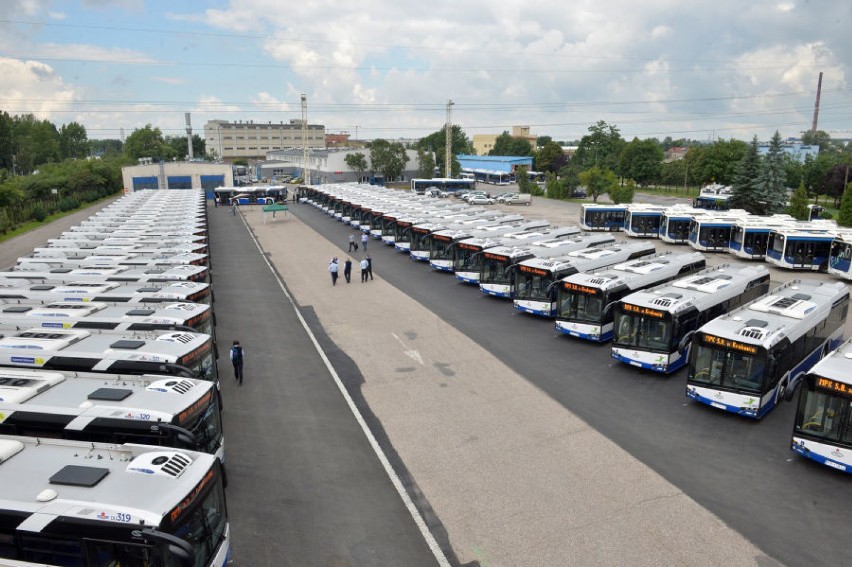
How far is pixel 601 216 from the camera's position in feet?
171

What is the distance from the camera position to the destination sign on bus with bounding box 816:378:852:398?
11.9 m

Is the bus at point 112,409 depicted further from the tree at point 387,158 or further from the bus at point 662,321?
the tree at point 387,158

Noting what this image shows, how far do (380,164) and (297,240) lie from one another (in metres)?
64.2

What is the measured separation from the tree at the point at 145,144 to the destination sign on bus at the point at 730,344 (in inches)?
5851

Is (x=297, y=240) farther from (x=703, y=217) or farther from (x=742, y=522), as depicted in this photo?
(x=742, y=522)

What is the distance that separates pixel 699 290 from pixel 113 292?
20167mm

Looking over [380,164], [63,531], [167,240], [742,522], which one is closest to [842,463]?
[742,522]

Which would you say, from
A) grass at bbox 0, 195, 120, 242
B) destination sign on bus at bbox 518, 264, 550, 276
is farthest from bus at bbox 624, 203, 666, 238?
grass at bbox 0, 195, 120, 242

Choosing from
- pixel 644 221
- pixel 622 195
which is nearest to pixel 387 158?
pixel 622 195

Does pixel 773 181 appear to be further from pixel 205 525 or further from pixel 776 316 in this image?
pixel 205 525

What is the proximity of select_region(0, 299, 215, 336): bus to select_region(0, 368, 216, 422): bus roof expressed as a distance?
3531 millimetres

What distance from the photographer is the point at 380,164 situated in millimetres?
109312

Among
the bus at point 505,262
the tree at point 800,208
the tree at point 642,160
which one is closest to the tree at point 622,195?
the tree at point 800,208

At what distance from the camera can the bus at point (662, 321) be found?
17.7 m
